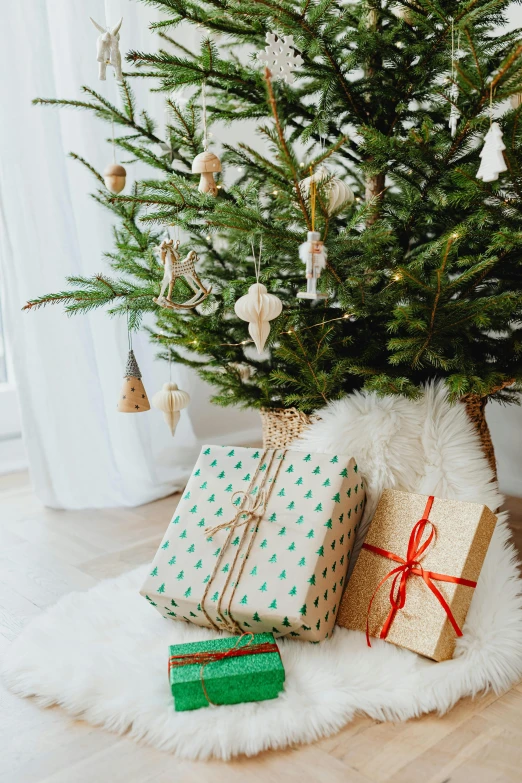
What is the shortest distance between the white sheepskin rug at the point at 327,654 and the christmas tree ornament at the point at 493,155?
0.41 m

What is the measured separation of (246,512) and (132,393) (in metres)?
0.36

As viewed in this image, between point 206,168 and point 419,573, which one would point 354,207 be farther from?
point 419,573

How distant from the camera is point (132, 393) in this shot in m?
1.27

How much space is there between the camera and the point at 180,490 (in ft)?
6.09

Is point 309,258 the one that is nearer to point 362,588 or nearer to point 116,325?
point 362,588

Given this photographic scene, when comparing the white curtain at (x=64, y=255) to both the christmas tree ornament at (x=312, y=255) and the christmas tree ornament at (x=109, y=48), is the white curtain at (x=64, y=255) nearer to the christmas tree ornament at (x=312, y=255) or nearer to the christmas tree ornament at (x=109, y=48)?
the christmas tree ornament at (x=109, y=48)

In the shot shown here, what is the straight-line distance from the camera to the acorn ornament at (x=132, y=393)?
1.26m

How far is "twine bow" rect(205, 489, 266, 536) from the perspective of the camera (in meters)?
1.07

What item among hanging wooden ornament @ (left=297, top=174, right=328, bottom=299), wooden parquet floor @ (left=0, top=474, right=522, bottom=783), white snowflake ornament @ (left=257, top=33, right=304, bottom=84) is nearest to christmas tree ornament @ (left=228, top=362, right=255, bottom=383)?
hanging wooden ornament @ (left=297, top=174, right=328, bottom=299)

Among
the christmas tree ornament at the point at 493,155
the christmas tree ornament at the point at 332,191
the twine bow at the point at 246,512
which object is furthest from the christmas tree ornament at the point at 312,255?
the twine bow at the point at 246,512

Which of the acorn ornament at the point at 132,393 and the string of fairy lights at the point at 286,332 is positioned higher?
the string of fairy lights at the point at 286,332

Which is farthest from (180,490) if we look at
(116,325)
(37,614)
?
(37,614)

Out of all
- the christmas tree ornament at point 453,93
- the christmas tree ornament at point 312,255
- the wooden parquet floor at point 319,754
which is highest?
the christmas tree ornament at point 453,93

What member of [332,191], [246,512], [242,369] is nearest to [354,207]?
[332,191]
